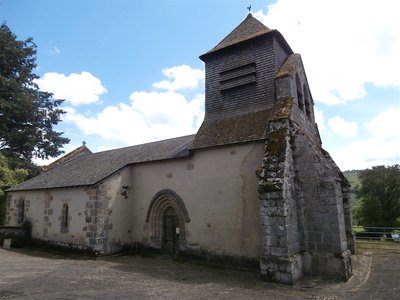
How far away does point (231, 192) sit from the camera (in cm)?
1028

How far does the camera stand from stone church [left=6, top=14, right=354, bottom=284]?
8.52 m

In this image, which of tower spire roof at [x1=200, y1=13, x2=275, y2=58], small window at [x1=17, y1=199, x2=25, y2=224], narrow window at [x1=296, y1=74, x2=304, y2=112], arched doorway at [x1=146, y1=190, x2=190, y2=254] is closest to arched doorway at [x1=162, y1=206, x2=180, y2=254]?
arched doorway at [x1=146, y1=190, x2=190, y2=254]

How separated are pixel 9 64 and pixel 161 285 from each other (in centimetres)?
2744

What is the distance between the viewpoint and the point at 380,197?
34438 millimetres

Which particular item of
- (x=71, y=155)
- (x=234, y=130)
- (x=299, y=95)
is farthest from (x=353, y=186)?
(x=234, y=130)

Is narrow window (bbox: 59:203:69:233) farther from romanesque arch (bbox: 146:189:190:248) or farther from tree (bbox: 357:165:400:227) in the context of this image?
tree (bbox: 357:165:400:227)

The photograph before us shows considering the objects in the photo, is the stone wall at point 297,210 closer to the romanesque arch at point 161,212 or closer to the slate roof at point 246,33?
the slate roof at point 246,33

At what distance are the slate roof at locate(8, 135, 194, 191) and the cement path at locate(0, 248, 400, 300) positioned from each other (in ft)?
13.1

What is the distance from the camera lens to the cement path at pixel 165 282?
6883 mm

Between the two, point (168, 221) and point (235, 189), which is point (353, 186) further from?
point (235, 189)

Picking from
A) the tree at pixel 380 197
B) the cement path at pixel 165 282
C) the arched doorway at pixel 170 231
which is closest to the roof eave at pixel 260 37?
the arched doorway at pixel 170 231

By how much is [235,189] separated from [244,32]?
7184 mm

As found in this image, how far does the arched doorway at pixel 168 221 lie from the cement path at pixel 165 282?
1.07 meters

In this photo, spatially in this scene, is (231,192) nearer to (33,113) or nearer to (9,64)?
(33,113)
